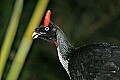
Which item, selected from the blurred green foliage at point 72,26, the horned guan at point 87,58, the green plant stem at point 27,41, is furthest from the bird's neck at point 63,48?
the blurred green foliage at point 72,26

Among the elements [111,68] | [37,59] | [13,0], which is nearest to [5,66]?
[37,59]

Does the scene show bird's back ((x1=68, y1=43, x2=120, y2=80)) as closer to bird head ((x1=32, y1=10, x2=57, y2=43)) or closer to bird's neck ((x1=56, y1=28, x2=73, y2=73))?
bird's neck ((x1=56, y1=28, x2=73, y2=73))

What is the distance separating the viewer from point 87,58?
7.08ft

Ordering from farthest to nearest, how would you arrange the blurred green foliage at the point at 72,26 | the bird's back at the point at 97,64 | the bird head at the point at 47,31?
the blurred green foliage at the point at 72,26 < the bird head at the point at 47,31 < the bird's back at the point at 97,64

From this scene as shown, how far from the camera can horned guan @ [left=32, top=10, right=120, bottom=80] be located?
2.11m

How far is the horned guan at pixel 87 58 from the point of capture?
211 cm

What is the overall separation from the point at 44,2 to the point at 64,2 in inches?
15.4

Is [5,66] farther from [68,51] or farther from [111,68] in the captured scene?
[111,68]

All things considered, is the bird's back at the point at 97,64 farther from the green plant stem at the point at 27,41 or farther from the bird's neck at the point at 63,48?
the green plant stem at the point at 27,41

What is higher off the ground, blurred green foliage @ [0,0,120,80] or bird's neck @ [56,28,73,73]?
blurred green foliage @ [0,0,120,80]

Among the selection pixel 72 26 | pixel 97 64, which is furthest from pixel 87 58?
pixel 72 26

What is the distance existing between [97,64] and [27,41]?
44cm

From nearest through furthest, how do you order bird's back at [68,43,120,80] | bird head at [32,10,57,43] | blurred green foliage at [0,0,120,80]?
bird's back at [68,43,120,80] → bird head at [32,10,57,43] → blurred green foliage at [0,0,120,80]

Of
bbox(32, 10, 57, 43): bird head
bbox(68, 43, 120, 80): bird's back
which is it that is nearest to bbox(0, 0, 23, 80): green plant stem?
bbox(32, 10, 57, 43): bird head
